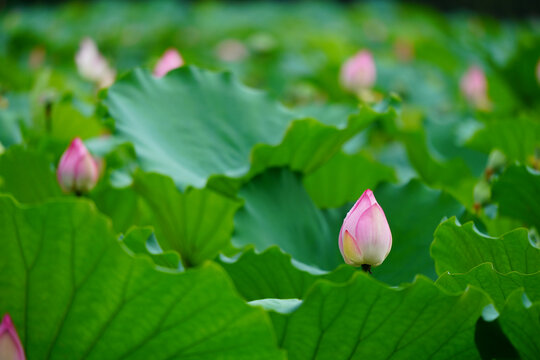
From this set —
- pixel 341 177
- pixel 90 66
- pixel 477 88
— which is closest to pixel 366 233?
pixel 341 177

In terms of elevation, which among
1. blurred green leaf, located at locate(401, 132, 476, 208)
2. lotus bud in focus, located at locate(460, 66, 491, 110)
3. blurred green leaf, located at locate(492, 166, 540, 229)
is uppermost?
blurred green leaf, located at locate(492, 166, 540, 229)

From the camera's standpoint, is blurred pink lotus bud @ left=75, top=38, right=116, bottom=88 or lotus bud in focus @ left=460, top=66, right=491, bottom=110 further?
lotus bud in focus @ left=460, top=66, right=491, bottom=110

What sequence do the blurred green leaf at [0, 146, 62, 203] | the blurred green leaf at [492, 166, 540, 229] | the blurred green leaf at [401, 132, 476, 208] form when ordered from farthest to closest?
1. the blurred green leaf at [401, 132, 476, 208]
2. the blurred green leaf at [0, 146, 62, 203]
3. the blurred green leaf at [492, 166, 540, 229]

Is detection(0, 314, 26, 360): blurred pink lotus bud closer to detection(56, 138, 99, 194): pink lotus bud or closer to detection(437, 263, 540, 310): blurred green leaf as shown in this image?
detection(437, 263, 540, 310): blurred green leaf

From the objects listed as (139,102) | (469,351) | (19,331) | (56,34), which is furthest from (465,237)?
(56,34)

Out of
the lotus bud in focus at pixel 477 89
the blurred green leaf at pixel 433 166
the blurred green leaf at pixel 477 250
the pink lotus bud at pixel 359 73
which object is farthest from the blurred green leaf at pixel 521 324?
the lotus bud in focus at pixel 477 89

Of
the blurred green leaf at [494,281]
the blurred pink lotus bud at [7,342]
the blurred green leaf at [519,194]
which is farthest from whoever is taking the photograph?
the blurred green leaf at [519,194]

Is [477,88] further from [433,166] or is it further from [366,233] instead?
[366,233]

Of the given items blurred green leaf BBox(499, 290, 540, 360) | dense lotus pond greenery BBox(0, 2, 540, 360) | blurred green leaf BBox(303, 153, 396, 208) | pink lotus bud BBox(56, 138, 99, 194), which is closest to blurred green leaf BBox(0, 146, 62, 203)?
dense lotus pond greenery BBox(0, 2, 540, 360)

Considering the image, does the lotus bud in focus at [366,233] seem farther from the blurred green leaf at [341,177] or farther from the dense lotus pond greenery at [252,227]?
the blurred green leaf at [341,177]
